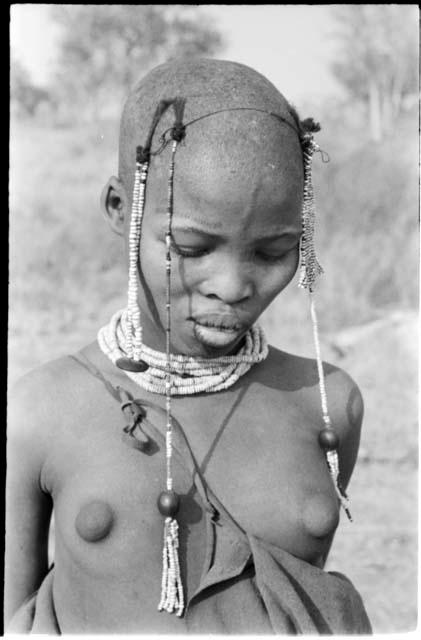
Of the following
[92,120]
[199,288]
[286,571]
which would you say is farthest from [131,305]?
[92,120]

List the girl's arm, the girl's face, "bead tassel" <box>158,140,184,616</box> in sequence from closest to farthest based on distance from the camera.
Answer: the girl's face < "bead tassel" <box>158,140,184,616</box> < the girl's arm

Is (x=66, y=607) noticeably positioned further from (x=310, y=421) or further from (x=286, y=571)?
(x=310, y=421)

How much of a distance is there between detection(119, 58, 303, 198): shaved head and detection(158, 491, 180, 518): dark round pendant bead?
0.60m

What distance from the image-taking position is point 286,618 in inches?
62.9

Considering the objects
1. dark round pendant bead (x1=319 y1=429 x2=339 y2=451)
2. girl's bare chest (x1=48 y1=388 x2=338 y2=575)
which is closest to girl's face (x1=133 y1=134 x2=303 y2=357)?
girl's bare chest (x1=48 y1=388 x2=338 y2=575)

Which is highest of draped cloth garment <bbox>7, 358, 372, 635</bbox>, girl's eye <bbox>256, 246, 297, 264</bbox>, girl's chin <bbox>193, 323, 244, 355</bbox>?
girl's eye <bbox>256, 246, 297, 264</bbox>

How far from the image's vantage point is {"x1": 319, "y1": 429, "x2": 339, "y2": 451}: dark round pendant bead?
1752mm

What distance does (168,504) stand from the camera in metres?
1.57

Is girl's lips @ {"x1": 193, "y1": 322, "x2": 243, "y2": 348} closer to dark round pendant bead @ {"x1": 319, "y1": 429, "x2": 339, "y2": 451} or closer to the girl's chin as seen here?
the girl's chin

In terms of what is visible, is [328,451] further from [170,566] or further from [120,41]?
[120,41]

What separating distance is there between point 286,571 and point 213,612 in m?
0.17

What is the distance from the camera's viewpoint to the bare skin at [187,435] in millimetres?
1497

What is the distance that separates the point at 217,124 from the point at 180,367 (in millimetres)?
521

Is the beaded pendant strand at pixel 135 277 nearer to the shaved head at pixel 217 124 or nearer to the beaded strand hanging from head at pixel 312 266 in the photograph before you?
the shaved head at pixel 217 124
